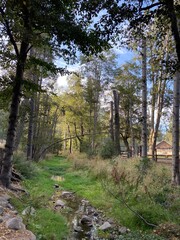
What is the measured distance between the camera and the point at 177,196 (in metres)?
6.71

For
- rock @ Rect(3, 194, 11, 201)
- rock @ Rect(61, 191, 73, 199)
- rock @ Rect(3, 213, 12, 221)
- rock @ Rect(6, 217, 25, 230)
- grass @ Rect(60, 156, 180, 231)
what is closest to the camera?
rock @ Rect(6, 217, 25, 230)

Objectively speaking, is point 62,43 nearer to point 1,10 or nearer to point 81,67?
point 1,10

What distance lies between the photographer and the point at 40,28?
20.8 feet

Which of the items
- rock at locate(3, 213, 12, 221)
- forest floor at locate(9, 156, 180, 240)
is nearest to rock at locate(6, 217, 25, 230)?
rock at locate(3, 213, 12, 221)

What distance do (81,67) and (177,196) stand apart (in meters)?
18.2

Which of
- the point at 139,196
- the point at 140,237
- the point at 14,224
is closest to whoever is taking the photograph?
the point at 14,224

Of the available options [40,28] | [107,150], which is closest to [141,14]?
[40,28]

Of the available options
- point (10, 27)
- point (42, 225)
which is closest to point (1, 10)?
point (10, 27)

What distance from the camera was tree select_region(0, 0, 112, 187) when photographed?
574cm

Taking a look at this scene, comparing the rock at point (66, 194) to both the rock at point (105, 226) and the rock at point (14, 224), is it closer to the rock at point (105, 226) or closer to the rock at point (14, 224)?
the rock at point (105, 226)

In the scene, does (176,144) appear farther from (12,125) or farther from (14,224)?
(14,224)

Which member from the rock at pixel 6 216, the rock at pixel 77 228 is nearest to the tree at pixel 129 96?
the rock at pixel 77 228

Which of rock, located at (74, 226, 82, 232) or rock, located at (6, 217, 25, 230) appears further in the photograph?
rock, located at (74, 226, 82, 232)

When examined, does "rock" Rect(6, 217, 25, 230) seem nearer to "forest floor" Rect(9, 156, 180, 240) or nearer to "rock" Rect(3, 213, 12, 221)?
"rock" Rect(3, 213, 12, 221)
